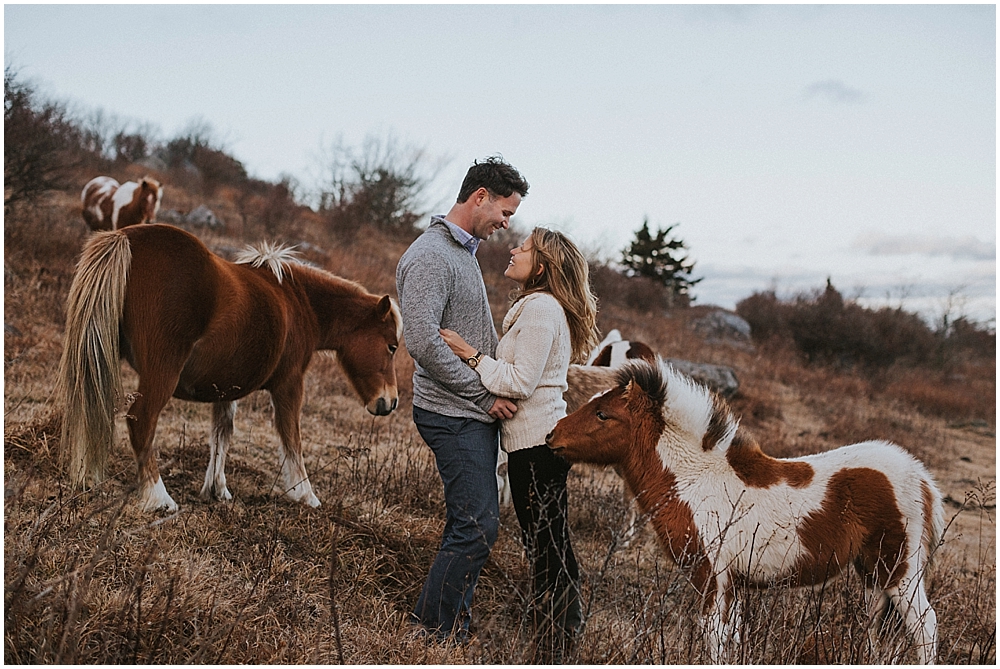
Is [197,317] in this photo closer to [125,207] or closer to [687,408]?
[687,408]

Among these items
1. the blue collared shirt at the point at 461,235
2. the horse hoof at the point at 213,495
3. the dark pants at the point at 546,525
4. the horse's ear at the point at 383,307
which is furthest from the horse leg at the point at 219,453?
the blue collared shirt at the point at 461,235

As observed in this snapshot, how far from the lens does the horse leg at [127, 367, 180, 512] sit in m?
4.15

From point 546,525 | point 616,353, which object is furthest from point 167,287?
point 616,353

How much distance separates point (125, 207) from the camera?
12.7 meters

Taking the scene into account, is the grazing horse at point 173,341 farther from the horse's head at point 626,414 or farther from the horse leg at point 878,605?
the horse leg at point 878,605

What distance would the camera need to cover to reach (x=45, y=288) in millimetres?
10305

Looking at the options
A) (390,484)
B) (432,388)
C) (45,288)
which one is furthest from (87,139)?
(432,388)

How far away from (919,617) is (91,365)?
459 centimetres

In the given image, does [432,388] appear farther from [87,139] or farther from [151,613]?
[87,139]

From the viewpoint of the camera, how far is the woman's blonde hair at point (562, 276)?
3.48 metres

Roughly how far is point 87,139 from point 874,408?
27.6 m

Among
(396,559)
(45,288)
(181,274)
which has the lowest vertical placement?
Result: (396,559)

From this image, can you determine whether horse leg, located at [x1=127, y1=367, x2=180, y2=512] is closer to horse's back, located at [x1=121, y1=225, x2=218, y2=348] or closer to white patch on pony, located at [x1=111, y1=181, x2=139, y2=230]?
horse's back, located at [x1=121, y1=225, x2=218, y2=348]

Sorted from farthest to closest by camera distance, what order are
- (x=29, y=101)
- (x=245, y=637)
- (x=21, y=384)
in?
(x=29, y=101)
(x=21, y=384)
(x=245, y=637)
